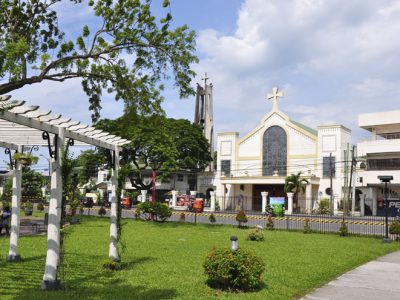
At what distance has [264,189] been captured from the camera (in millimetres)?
53031

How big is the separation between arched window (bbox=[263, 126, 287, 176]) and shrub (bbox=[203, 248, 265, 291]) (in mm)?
43881

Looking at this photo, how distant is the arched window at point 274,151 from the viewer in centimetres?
5222

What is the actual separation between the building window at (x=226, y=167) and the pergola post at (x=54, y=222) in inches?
1876

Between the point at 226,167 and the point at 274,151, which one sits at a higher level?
the point at 274,151

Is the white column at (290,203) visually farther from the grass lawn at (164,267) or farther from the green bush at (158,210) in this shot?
the grass lawn at (164,267)

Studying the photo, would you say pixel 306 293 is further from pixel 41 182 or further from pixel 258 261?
pixel 41 182

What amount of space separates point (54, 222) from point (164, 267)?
11.9ft

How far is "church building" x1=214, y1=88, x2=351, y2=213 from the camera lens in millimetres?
48188

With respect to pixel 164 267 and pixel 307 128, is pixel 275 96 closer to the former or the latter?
pixel 307 128

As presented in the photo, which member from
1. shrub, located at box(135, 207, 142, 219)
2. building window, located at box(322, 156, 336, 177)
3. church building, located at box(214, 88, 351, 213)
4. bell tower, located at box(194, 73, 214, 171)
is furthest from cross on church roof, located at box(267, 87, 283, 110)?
shrub, located at box(135, 207, 142, 219)

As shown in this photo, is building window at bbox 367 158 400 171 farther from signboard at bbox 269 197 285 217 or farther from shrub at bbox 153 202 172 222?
shrub at bbox 153 202 172 222

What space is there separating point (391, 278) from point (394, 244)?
882 cm

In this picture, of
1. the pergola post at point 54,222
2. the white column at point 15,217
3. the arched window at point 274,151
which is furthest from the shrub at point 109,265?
the arched window at point 274,151

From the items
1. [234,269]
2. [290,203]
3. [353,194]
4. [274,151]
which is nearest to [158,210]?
[290,203]
